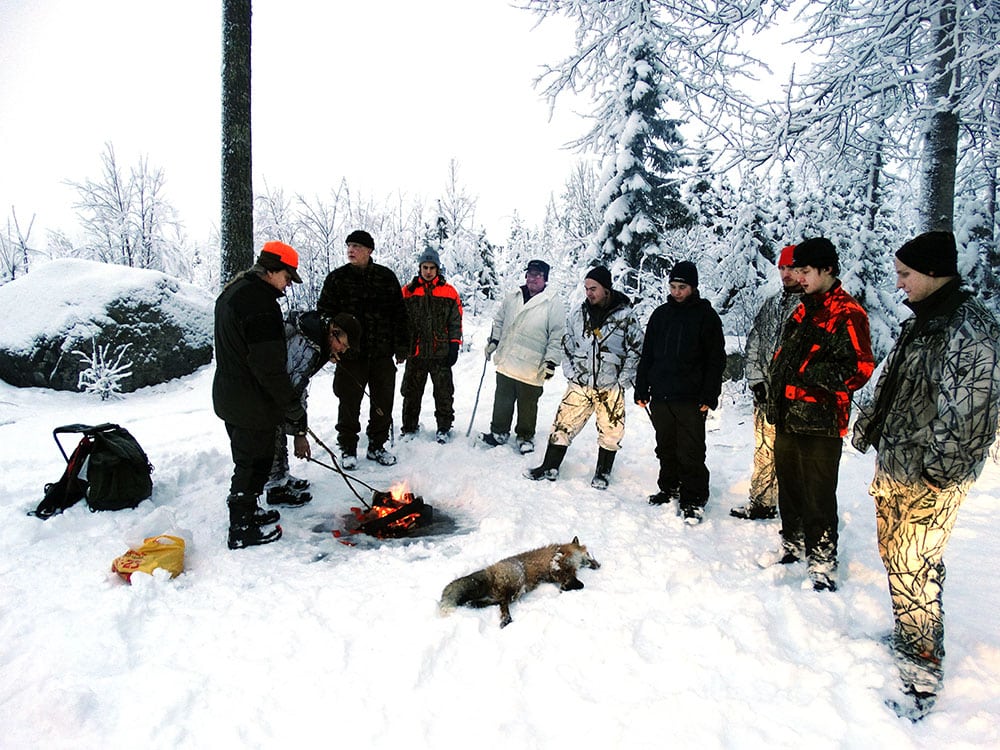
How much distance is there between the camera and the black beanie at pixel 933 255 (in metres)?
2.48

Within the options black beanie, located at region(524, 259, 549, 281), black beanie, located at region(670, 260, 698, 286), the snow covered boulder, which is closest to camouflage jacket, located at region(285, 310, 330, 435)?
black beanie, located at region(524, 259, 549, 281)

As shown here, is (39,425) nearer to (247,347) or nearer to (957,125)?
(247,347)

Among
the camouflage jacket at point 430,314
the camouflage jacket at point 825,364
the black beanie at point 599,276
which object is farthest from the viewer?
the camouflage jacket at point 430,314

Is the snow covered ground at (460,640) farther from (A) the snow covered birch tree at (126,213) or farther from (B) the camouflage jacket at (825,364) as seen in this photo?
(A) the snow covered birch tree at (126,213)

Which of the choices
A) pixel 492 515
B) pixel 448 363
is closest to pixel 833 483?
pixel 492 515

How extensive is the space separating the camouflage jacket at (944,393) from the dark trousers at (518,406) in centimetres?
399

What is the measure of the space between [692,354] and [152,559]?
423 cm

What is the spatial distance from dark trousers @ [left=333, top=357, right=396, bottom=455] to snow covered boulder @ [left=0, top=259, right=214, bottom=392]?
18.8ft

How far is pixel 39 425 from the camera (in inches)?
262

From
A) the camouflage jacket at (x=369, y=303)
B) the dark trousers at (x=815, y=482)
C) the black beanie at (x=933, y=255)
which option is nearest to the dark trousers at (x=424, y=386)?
the camouflage jacket at (x=369, y=303)

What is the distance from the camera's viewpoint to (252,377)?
3904mm

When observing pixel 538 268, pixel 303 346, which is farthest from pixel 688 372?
pixel 303 346

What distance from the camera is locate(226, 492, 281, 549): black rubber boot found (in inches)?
153

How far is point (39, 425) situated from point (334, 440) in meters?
3.75
